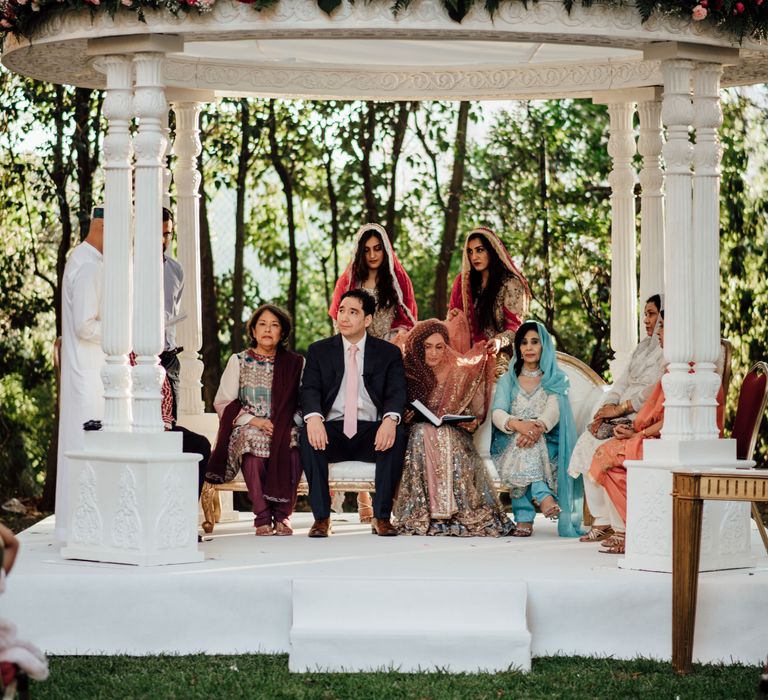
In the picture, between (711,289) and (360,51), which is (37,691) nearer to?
(711,289)

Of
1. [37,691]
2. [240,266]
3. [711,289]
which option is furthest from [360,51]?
[240,266]

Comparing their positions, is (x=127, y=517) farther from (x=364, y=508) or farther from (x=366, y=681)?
(x=364, y=508)

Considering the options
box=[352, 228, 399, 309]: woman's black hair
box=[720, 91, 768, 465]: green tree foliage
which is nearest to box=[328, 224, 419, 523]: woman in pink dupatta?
box=[352, 228, 399, 309]: woman's black hair

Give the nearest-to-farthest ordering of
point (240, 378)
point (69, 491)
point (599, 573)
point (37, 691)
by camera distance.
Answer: point (37, 691), point (599, 573), point (69, 491), point (240, 378)

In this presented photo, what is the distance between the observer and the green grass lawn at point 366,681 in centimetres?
619

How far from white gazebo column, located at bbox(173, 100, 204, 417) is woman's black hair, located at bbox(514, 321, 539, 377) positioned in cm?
211

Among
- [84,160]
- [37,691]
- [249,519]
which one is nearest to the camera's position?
[37,691]

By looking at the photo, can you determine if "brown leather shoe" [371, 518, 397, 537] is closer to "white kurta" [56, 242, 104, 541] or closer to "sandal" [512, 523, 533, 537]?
"sandal" [512, 523, 533, 537]

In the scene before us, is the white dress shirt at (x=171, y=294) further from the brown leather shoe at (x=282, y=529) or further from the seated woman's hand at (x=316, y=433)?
the brown leather shoe at (x=282, y=529)

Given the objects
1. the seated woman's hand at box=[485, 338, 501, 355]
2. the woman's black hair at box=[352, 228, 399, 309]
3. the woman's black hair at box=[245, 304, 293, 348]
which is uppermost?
the woman's black hair at box=[352, 228, 399, 309]

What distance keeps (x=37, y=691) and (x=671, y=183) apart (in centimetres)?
380

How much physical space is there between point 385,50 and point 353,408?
7.07ft

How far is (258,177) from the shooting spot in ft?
49.4

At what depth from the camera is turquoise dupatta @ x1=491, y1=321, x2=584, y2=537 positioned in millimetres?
8617
